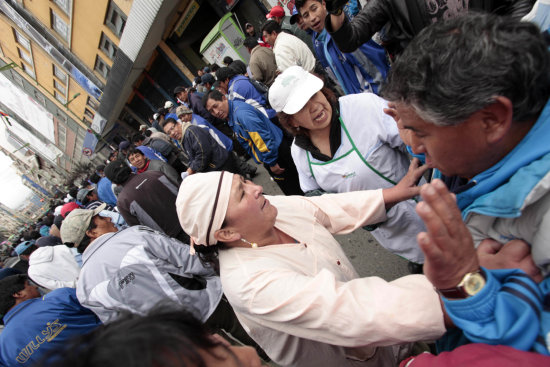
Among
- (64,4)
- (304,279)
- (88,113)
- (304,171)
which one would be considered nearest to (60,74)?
(88,113)

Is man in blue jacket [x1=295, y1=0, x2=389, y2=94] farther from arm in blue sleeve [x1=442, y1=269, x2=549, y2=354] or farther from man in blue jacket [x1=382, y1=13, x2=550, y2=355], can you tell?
arm in blue sleeve [x1=442, y1=269, x2=549, y2=354]

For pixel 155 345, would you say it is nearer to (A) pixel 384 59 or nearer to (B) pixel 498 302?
(B) pixel 498 302

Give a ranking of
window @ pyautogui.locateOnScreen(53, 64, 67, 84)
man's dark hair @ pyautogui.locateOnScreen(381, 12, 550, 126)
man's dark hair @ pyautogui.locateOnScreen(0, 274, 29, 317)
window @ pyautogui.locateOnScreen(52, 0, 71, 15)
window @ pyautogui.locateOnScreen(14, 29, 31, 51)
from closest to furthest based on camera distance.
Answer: man's dark hair @ pyautogui.locateOnScreen(381, 12, 550, 126) → man's dark hair @ pyautogui.locateOnScreen(0, 274, 29, 317) → window @ pyautogui.locateOnScreen(52, 0, 71, 15) → window @ pyautogui.locateOnScreen(14, 29, 31, 51) → window @ pyautogui.locateOnScreen(53, 64, 67, 84)

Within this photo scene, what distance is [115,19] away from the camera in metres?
13.5

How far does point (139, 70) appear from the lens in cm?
1516

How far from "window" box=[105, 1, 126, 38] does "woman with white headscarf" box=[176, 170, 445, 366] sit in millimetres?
15339

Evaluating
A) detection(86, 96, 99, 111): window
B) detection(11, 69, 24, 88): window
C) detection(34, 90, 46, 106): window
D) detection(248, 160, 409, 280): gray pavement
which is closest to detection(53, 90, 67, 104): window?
detection(34, 90, 46, 106): window

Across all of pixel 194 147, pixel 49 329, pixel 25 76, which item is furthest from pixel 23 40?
pixel 49 329

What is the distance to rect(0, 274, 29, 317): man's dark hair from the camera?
2836 millimetres

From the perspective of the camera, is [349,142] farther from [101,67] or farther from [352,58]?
[101,67]

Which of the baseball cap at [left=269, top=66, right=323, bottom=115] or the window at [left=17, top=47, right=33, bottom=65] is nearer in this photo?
the baseball cap at [left=269, top=66, right=323, bottom=115]

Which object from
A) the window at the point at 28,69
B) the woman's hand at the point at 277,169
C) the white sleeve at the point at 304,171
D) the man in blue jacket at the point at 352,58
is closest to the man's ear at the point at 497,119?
the white sleeve at the point at 304,171

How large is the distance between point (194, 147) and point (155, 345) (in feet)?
14.2

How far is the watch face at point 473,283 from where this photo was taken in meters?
0.71
